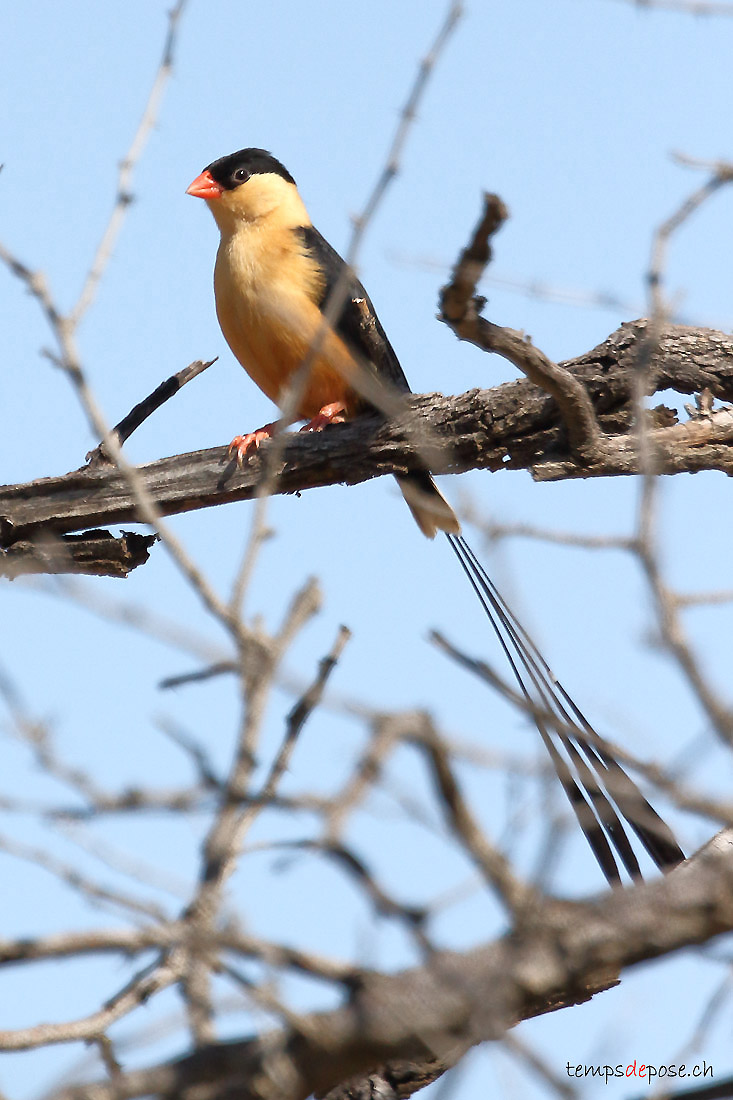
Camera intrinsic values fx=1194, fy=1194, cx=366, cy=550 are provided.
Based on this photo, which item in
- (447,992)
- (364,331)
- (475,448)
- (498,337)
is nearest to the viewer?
(447,992)

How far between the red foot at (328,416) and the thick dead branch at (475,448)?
19.2 inches

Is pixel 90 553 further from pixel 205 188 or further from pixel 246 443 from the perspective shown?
pixel 205 188

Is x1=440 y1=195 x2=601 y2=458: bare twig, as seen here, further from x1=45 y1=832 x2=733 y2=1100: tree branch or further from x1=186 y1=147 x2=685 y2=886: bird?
x1=45 y1=832 x2=733 y2=1100: tree branch

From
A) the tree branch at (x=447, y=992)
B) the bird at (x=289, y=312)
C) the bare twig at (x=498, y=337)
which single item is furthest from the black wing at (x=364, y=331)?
the tree branch at (x=447, y=992)

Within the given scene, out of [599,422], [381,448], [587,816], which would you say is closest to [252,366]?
[381,448]

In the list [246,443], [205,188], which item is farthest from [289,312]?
[205,188]

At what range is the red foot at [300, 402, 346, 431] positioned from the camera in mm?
4422

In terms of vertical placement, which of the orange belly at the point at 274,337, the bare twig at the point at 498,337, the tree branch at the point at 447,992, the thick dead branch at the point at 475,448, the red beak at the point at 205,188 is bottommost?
the tree branch at the point at 447,992

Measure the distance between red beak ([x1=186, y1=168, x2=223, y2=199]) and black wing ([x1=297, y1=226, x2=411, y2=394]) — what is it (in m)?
0.81

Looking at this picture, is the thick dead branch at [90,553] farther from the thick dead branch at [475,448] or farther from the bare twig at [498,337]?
the bare twig at [498,337]

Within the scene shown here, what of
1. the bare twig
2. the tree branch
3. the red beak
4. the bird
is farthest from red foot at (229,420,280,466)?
the tree branch

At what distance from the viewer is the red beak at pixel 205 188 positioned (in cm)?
519

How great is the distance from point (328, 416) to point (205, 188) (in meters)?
1.45

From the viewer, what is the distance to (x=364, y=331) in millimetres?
4172
